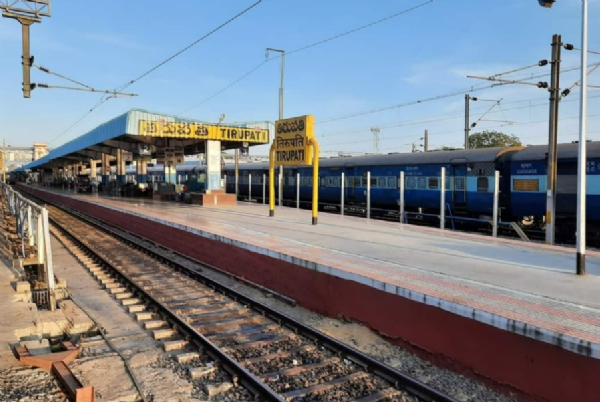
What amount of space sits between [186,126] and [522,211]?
608 inches

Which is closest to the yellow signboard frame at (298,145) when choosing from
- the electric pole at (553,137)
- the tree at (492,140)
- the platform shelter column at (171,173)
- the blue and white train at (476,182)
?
the blue and white train at (476,182)

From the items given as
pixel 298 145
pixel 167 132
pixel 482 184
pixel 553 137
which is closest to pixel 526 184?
pixel 482 184

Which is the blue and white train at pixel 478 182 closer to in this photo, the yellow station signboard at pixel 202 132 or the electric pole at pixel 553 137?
the electric pole at pixel 553 137

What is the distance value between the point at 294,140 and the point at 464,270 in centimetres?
850

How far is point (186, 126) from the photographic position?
23094mm

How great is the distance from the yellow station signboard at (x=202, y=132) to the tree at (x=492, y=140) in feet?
130

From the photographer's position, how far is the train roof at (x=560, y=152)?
14.8 metres

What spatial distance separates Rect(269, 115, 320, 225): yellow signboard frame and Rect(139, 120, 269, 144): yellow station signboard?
807 cm

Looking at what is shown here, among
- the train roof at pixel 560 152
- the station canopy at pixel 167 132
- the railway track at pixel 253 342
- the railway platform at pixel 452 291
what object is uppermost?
the station canopy at pixel 167 132

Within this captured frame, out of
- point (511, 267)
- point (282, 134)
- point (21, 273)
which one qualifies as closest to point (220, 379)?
point (511, 267)

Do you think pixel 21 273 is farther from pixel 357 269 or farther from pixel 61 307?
pixel 357 269

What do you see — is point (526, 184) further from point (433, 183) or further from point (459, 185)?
point (433, 183)

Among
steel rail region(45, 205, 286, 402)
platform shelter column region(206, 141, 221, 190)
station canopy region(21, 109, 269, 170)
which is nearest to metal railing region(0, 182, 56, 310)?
steel rail region(45, 205, 286, 402)

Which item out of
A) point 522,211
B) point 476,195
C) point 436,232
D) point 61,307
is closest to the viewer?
point 61,307
